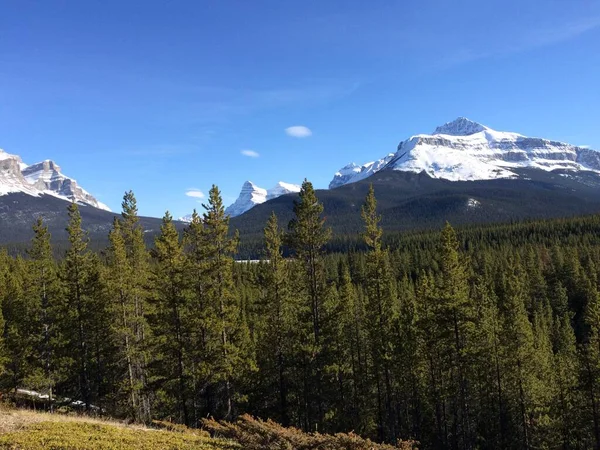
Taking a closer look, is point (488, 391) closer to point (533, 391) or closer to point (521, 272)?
point (533, 391)

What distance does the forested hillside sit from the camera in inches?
1046

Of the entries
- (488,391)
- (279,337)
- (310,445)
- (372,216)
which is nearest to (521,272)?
(488,391)

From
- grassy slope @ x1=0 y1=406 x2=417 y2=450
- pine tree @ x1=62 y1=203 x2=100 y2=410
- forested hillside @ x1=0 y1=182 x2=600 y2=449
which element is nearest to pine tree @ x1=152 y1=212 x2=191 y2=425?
forested hillside @ x1=0 y1=182 x2=600 y2=449

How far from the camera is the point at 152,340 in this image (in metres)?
27.9

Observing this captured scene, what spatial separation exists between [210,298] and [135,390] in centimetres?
1002

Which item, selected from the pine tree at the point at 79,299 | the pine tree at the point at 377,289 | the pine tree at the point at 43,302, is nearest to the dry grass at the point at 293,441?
the pine tree at the point at 377,289

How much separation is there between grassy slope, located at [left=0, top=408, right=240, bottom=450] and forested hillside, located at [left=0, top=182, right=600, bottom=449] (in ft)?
33.5

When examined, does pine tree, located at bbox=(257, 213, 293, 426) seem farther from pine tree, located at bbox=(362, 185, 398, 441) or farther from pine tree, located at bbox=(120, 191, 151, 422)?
pine tree, located at bbox=(120, 191, 151, 422)

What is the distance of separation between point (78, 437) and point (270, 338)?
17.2m

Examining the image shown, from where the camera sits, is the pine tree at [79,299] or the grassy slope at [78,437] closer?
the grassy slope at [78,437]

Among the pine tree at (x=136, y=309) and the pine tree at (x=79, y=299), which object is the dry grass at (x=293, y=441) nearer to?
the pine tree at (x=136, y=309)

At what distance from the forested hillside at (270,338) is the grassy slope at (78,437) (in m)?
10.2

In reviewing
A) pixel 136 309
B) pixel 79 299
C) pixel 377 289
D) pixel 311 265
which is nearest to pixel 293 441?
pixel 311 265

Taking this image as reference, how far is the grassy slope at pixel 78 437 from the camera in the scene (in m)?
12.1
